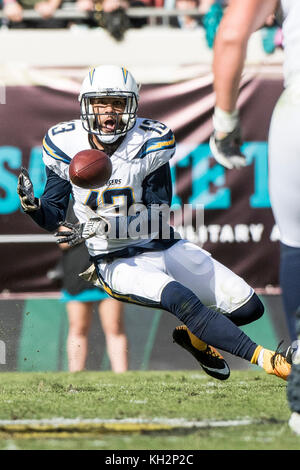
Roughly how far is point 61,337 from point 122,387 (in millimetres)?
1874

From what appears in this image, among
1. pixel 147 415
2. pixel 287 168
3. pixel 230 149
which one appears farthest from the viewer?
pixel 147 415

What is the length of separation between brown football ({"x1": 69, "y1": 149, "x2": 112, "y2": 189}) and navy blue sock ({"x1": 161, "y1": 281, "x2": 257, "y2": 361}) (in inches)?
23.7

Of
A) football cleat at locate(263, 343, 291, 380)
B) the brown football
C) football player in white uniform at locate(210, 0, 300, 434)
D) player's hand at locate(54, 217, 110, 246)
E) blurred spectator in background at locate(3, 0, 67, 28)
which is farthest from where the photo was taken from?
blurred spectator in background at locate(3, 0, 67, 28)

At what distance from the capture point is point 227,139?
8.34 feet

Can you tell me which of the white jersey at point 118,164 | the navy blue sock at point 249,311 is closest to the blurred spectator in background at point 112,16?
the white jersey at point 118,164

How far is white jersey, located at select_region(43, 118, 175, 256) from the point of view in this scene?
4074mm

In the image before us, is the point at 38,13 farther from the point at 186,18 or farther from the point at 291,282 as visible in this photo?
the point at 291,282

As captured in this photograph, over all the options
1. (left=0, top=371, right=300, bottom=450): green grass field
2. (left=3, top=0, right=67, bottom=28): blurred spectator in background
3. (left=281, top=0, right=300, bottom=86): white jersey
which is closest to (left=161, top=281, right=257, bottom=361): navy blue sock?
(left=0, top=371, right=300, bottom=450): green grass field

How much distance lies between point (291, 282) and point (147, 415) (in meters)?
0.89

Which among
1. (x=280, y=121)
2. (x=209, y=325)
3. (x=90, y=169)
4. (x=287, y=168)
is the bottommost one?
(x=209, y=325)

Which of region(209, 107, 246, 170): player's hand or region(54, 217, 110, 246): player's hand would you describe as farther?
region(54, 217, 110, 246): player's hand

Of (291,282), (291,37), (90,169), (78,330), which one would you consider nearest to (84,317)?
(78,330)

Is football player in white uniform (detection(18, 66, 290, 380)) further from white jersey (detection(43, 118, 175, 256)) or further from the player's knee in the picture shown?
the player's knee

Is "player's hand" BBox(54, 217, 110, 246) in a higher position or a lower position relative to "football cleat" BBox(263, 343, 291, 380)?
higher
